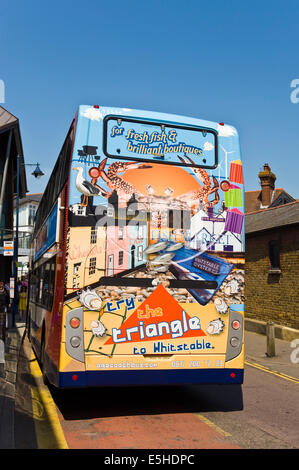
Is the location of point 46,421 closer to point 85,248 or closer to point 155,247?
point 85,248

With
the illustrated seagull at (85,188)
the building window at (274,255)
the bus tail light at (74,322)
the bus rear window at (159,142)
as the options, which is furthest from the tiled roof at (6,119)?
the bus tail light at (74,322)

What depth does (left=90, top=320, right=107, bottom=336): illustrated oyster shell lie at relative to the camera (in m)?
6.50

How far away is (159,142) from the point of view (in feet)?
23.5

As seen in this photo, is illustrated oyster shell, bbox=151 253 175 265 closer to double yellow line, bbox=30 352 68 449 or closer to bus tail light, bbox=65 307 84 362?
bus tail light, bbox=65 307 84 362

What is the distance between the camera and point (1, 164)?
96.8ft

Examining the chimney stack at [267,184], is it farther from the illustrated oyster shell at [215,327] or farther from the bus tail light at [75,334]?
the bus tail light at [75,334]

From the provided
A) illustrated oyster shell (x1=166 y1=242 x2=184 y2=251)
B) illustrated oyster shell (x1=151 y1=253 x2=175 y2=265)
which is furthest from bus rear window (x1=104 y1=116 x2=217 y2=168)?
illustrated oyster shell (x1=151 y1=253 x2=175 y2=265)

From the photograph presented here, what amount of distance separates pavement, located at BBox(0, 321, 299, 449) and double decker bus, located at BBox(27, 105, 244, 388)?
835 mm

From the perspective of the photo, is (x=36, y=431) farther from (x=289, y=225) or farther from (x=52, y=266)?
(x=289, y=225)

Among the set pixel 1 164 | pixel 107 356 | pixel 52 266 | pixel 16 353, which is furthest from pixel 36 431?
pixel 1 164

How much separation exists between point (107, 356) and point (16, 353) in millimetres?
7307

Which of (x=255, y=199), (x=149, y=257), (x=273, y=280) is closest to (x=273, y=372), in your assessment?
(x=149, y=257)

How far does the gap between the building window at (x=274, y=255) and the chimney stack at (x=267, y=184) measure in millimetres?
21416

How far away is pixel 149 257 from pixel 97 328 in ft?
3.89
